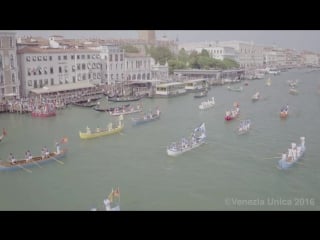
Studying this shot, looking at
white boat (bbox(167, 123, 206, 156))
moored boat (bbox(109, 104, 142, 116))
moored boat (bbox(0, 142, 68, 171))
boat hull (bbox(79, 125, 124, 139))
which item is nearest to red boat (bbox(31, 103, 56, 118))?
moored boat (bbox(109, 104, 142, 116))

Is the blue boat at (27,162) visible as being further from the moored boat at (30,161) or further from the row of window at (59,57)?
the row of window at (59,57)

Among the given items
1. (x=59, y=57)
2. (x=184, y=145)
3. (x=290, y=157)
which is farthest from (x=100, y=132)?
(x=59, y=57)

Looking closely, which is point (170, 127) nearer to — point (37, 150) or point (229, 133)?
point (229, 133)

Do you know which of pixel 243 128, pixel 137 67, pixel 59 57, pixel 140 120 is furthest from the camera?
pixel 137 67

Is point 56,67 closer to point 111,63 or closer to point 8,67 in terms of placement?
point 8,67

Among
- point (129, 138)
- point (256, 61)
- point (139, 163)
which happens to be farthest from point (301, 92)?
point (256, 61)

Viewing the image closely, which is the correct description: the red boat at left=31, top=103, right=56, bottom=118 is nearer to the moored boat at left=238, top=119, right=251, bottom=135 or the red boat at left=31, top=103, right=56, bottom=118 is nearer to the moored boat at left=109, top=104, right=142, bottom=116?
the moored boat at left=109, top=104, right=142, bottom=116

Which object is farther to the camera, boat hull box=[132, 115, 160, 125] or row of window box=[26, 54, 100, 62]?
row of window box=[26, 54, 100, 62]
